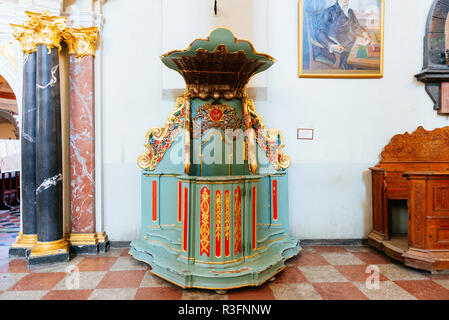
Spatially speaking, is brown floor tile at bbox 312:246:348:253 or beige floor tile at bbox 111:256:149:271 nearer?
beige floor tile at bbox 111:256:149:271

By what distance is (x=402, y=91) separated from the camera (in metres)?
3.88

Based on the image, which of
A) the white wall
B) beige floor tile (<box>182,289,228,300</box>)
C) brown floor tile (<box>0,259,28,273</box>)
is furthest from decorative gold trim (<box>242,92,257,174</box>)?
brown floor tile (<box>0,259,28,273</box>)

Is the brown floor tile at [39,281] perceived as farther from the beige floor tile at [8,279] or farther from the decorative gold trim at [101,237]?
the decorative gold trim at [101,237]

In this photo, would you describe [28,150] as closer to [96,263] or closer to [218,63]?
[96,263]

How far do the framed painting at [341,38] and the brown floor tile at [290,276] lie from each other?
2.44 m

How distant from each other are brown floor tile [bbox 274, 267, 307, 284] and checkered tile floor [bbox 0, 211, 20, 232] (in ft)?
13.9

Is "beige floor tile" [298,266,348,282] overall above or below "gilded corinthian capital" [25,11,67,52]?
below

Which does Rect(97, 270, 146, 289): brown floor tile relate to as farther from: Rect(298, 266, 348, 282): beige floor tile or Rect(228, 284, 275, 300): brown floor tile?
Rect(298, 266, 348, 282): beige floor tile

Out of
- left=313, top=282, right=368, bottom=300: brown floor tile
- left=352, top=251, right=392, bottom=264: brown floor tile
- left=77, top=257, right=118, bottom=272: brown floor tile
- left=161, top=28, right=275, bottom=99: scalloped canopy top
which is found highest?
left=161, top=28, right=275, bottom=99: scalloped canopy top

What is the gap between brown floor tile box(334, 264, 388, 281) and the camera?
2.77 metres

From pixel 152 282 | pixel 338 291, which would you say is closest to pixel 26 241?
pixel 152 282

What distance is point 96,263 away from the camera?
10.5 feet

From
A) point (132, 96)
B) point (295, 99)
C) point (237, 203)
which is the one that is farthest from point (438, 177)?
point (132, 96)
